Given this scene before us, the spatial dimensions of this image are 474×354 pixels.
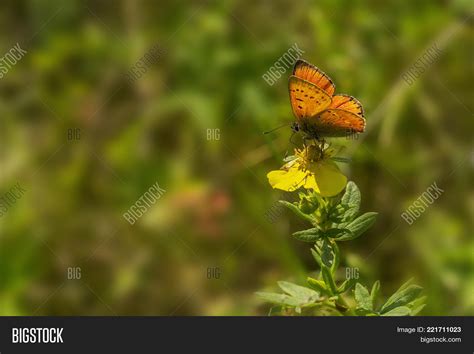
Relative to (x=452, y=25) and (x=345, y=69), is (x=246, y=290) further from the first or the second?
(x=452, y=25)

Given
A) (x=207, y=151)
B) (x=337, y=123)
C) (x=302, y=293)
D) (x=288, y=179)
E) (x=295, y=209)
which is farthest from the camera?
(x=207, y=151)

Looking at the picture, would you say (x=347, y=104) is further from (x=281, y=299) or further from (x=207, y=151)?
(x=207, y=151)

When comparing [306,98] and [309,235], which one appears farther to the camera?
[306,98]

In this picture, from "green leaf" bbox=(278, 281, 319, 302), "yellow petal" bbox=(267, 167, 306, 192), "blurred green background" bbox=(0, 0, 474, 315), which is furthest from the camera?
"blurred green background" bbox=(0, 0, 474, 315)

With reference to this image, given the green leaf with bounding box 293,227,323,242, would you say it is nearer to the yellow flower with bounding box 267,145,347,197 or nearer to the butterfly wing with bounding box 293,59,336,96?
the yellow flower with bounding box 267,145,347,197

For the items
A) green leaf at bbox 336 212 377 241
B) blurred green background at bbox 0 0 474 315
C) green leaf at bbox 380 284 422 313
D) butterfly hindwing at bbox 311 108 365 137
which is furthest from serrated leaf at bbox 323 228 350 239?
blurred green background at bbox 0 0 474 315

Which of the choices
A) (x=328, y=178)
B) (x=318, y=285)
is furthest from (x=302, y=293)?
(x=328, y=178)
